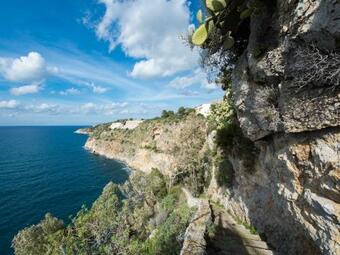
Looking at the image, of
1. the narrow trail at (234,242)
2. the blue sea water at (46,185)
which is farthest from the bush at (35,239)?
the narrow trail at (234,242)

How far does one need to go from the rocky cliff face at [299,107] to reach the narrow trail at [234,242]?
3.94 ft

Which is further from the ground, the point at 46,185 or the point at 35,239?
the point at 35,239

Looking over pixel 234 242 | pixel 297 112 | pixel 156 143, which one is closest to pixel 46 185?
pixel 156 143

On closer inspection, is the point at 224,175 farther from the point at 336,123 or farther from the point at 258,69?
the point at 336,123

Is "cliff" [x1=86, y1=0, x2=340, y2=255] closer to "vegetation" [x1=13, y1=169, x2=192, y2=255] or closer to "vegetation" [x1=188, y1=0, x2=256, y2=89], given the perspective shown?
"vegetation" [x1=188, y1=0, x2=256, y2=89]

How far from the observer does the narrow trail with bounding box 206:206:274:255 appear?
9.71m

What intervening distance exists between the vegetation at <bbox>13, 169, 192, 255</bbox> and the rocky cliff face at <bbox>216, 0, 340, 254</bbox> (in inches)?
431

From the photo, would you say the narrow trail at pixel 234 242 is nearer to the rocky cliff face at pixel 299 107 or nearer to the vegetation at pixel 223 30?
the rocky cliff face at pixel 299 107

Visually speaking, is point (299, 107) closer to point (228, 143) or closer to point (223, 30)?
point (223, 30)

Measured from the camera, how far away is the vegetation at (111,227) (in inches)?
943

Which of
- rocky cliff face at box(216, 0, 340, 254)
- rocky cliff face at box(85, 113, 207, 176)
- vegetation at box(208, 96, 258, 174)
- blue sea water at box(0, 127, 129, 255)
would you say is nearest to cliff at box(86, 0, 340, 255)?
rocky cliff face at box(216, 0, 340, 254)

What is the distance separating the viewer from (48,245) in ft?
Answer: 100

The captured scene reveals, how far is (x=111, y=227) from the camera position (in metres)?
29.2

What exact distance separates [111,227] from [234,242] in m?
21.7
